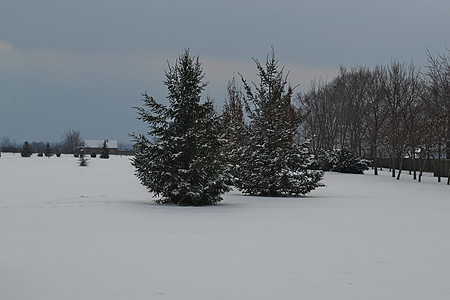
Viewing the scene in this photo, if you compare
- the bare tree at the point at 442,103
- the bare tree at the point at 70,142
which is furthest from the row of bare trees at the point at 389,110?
the bare tree at the point at 70,142

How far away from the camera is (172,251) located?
29.3 feet

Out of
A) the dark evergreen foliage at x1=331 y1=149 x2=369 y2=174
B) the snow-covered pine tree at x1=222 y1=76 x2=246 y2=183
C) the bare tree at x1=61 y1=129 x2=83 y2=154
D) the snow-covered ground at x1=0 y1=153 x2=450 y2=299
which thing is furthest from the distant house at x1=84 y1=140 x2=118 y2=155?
Answer: the snow-covered ground at x1=0 y1=153 x2=450 y2=299

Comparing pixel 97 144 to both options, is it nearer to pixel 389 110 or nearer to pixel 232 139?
pixel 389 110

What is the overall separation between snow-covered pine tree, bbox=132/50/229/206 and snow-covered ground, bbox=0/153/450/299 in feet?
7.82

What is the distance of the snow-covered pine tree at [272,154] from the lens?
891 inches

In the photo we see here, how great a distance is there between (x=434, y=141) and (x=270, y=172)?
57.3 feet

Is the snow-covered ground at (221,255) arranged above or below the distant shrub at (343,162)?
below

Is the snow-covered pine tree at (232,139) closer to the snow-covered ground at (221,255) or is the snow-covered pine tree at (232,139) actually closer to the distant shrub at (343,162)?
the snow-covered ground at (221,255)

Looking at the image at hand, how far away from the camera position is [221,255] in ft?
28.3

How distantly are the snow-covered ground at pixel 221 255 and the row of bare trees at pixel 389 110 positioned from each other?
1012cm

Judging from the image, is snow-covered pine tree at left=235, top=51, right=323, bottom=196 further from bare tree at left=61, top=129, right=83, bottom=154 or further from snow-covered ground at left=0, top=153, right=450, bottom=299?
bare tree at left=61, top=129, right=83, bottom=154

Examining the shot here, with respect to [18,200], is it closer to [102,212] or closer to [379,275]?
[102,212]

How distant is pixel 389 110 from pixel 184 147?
34.5 meters

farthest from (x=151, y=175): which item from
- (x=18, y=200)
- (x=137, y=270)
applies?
(x=137, y=270)
